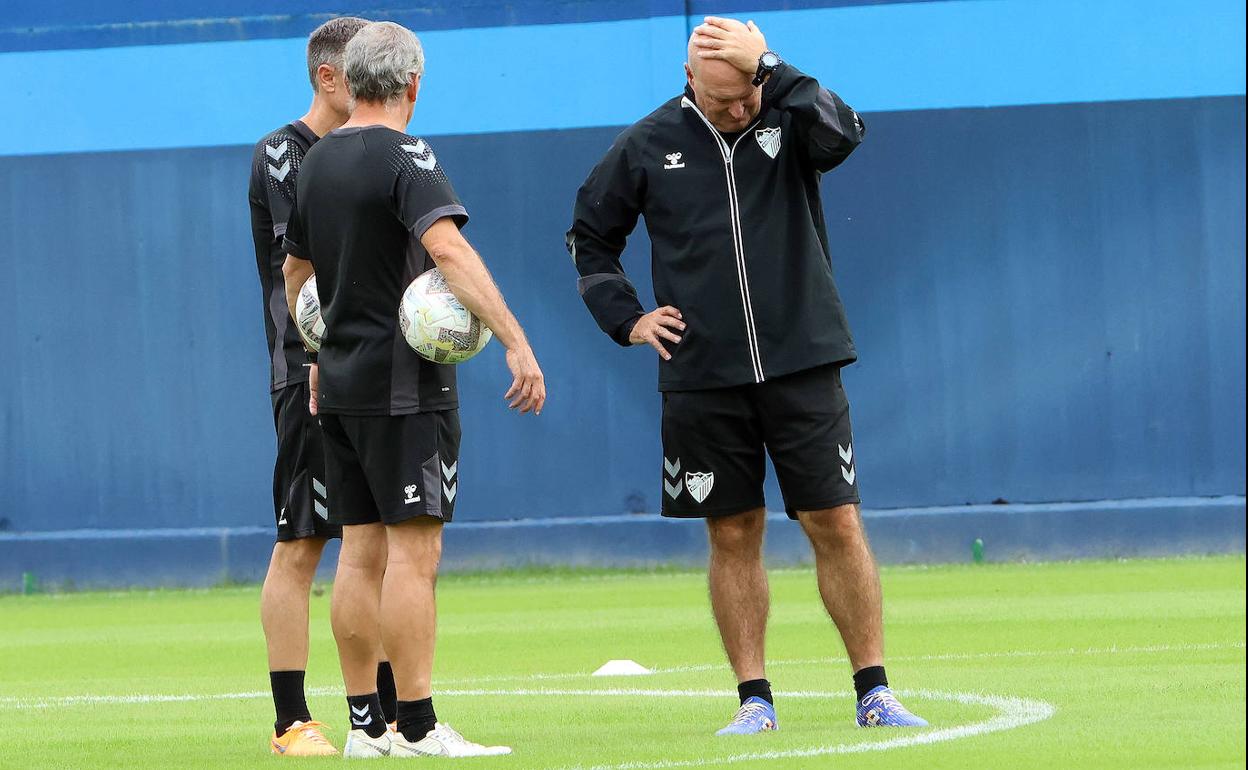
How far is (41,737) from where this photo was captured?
19.9 ft

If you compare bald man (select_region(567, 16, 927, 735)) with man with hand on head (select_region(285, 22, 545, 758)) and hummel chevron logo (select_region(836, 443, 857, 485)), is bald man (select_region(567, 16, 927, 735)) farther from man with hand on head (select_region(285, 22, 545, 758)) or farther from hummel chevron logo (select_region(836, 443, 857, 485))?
man with hand on head (select_region(285, 22, 545, 758))

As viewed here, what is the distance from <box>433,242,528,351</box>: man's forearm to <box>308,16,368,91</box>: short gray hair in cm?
93

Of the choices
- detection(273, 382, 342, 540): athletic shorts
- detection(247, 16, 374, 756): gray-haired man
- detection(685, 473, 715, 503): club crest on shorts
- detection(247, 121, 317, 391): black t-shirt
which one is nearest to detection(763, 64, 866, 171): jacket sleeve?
detection(685, 473, 715, 503): club crest on shorts

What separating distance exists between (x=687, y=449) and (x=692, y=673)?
2076mm

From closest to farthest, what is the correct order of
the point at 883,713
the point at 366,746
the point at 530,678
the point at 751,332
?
the point at 366,746, the point at 883,713, the point at 751,332, the point at 530,678

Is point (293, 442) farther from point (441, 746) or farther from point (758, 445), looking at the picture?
point (758, 445)

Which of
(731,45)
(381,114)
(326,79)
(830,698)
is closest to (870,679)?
(830,698)

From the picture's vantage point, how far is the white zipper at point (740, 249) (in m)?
5.70

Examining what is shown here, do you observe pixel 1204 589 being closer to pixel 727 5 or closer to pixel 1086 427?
pixel 1086 427

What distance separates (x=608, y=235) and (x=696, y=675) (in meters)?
2.23

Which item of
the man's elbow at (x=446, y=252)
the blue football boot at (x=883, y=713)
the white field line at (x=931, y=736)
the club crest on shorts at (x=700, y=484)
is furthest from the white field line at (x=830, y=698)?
the man's elbow at (x=446, y=252)

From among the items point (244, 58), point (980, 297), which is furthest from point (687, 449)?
point (244, 58)

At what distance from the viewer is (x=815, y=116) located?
5.62 m

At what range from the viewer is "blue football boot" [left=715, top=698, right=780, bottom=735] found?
5520 mm
